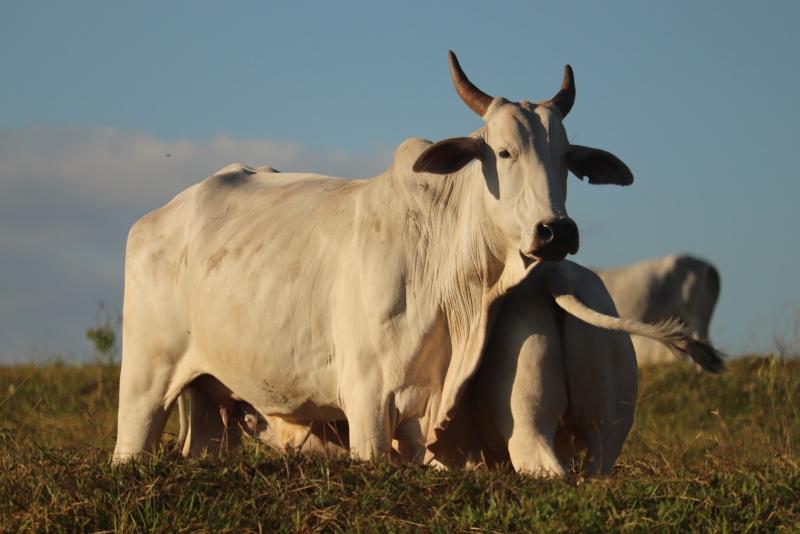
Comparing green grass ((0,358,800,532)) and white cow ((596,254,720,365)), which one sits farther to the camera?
white cow ((596,254,720,365))

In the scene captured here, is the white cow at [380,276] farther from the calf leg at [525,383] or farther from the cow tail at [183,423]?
the cow tail at [183,423]

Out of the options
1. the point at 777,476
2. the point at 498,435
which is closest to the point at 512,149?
the point at 498,435

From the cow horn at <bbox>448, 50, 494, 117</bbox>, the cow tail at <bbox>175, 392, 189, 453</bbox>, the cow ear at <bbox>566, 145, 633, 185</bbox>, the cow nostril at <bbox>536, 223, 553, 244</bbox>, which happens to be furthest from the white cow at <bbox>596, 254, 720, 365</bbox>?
the cow nostril at <bbox>536, 223, 553, 244</bbox>

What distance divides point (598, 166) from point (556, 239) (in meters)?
0.98

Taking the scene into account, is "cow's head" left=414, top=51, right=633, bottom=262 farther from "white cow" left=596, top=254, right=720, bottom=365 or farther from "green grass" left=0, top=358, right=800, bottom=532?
"white cow" left=596, top=254, right=720, bottom=365

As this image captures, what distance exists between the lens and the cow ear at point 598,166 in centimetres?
641

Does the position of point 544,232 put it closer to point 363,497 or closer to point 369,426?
point 369,426

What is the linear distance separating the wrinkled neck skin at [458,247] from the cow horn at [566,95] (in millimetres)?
491

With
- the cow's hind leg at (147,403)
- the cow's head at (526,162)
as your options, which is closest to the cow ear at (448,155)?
the cow's head at (526,162)

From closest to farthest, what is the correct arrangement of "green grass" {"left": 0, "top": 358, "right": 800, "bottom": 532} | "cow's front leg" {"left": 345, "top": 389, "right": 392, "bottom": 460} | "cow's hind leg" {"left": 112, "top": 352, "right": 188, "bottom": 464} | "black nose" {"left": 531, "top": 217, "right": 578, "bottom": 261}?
"green grass" {"left": 0, "top": 358, "right": 800, "bottom": 532} < "black nose" {"left": 531, "top": 217, "right": 578, "bottom": 261} < "cow's front leg" {"left": 345, "top": 389, "right": 392, "bottom": 460} < "cow's hind leg" {"left": 112, "top": 352, "right": 188, "bottom": 464}

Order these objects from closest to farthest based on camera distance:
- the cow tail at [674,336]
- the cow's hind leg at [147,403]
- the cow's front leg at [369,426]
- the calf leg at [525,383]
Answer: the cow tail at [674,336]
the calf leg at [525,383]
the cow's front leg at [369,426]
the cow's hind leg at [147,403]

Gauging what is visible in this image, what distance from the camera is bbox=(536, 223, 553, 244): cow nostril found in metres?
5.68

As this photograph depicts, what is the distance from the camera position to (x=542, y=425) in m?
6.07

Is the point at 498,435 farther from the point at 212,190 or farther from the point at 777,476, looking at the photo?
the point at 212,190
